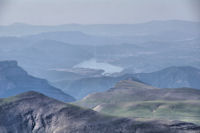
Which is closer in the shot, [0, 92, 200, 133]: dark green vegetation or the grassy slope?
[0, 92, 200, 133]: dark green vegetation

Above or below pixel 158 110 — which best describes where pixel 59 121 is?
above

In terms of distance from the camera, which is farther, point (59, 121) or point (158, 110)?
point (158, 110)

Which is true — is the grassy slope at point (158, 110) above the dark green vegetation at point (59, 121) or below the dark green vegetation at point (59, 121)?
below

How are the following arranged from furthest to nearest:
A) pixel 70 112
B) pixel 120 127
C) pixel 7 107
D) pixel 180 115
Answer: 1. pixel 180 115
2. pixel 7 107
3. pixel 70 112
4. pixel 120 127

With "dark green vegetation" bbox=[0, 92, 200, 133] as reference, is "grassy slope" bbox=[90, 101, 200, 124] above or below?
below

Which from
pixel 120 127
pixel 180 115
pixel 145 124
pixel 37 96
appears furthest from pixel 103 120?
pixel 180 115

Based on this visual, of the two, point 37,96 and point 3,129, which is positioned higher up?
point 37,96

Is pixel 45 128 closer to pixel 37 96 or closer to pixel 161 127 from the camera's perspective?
pixel 37 96

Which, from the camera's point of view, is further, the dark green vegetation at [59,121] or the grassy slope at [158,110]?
the grassy slope at [158,110]
